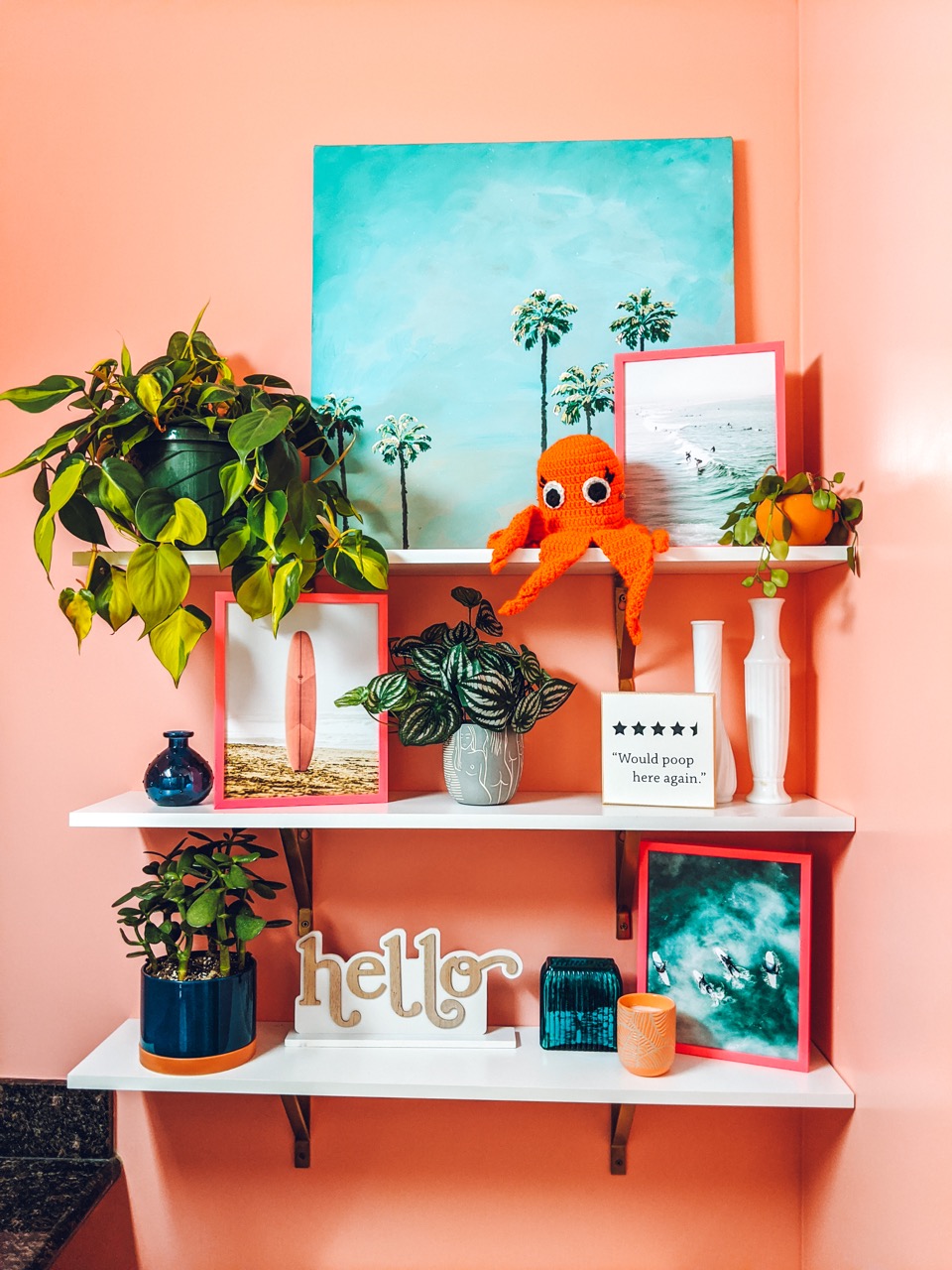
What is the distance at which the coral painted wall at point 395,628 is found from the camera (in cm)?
131

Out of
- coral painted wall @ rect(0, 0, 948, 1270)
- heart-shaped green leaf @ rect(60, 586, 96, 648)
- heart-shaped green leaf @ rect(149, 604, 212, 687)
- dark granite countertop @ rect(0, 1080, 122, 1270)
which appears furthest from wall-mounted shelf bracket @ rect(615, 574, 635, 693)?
dark granite countertop @ rect(0, 1080, 122, 1270)

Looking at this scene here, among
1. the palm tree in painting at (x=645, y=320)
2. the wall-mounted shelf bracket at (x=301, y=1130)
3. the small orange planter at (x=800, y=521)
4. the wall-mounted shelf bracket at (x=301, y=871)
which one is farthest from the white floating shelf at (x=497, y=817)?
the palm tree in painting at (x=645, y=320)

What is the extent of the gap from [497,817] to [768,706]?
1.28 feet

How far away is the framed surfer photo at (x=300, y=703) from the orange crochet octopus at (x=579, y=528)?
8.6 inches

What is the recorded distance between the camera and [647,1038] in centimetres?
114

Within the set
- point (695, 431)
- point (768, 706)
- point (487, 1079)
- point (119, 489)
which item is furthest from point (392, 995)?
point (695, 431)

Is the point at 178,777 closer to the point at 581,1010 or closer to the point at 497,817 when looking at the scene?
the point at 497,817

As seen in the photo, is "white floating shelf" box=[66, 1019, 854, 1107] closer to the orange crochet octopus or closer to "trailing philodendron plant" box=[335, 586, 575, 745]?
"trailing philodendron plant" box=[335, 586, 575, 745]

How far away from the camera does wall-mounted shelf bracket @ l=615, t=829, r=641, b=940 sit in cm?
127

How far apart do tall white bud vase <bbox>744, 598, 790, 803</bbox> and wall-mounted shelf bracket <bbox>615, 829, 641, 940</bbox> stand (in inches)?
6.9

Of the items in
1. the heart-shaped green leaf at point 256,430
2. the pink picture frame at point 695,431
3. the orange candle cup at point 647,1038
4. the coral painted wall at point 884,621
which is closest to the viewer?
the coral painted wall at point 884,621

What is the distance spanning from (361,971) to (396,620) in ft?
1.62

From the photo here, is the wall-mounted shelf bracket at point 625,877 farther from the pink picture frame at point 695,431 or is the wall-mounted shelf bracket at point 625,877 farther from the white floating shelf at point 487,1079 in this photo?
the pink picture frame at point 695,431

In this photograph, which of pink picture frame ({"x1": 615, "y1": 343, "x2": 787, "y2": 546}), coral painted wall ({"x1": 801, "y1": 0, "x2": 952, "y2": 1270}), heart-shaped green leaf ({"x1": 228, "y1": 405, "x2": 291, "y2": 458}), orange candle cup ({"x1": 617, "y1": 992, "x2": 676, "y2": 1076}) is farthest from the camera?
pink picture frame ({"x1": 615, "y1": 343, "x2": 787, "y2": 546})
